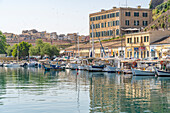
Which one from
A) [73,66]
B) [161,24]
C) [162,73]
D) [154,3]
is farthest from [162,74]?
[154,3]

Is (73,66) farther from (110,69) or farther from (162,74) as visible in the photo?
(162,74)

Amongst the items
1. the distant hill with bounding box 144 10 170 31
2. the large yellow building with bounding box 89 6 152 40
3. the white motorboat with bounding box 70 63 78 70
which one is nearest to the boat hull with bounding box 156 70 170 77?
the white motorboat with bounding box 70 63 78 70

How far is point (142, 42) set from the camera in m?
101

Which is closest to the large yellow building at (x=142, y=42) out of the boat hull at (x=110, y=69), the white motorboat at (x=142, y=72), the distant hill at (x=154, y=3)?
the boat hull at (x=110, y=69)

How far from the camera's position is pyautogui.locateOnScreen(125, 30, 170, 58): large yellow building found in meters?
97.8

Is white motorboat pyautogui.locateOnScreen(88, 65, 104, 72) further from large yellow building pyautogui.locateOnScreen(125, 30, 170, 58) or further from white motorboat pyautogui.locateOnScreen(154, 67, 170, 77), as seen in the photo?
white motorboat pyautogui.locateOnScreen(154, 67, 170, 77)

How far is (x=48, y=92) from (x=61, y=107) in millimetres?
12141

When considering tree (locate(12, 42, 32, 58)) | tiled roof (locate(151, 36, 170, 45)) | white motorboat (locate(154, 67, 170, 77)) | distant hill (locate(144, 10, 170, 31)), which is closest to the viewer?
white motorboat (locate(154, 67, 170, 77))

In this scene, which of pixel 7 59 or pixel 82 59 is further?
pixel 7 59

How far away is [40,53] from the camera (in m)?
154

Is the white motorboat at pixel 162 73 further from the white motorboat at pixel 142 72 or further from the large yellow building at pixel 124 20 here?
the large yellow building at pixel 124 20

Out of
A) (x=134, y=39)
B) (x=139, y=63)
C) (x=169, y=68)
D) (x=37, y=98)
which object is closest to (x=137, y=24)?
(x=134, y=39)

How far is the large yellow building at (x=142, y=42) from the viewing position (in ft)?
321

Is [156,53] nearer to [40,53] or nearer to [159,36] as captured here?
[159,36]
